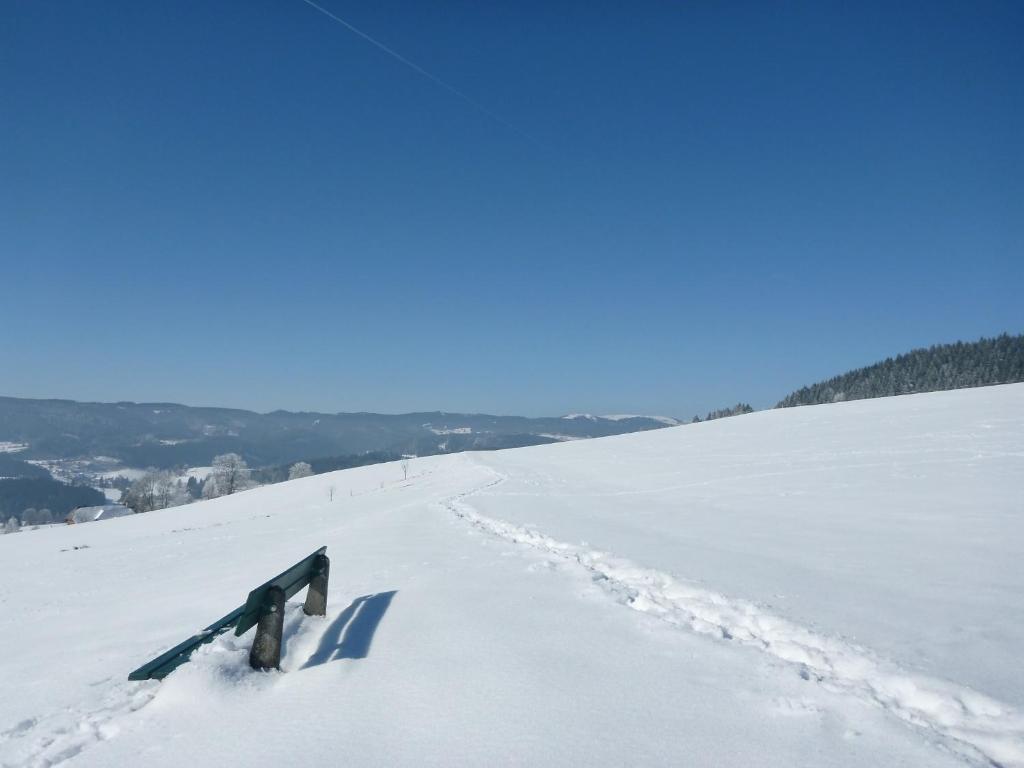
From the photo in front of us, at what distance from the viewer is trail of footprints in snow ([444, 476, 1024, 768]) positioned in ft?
11.6

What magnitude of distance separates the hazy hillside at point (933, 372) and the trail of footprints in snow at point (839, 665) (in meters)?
86.9

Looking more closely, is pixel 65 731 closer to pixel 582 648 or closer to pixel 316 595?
pixel 316 595

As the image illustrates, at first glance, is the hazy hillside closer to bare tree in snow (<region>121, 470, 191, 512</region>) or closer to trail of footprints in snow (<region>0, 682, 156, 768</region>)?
trail of footprints in snow (<region>0, 682, 156, 768</region>)

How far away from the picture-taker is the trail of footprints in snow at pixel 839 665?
354 cm

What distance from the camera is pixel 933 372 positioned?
87.4 m

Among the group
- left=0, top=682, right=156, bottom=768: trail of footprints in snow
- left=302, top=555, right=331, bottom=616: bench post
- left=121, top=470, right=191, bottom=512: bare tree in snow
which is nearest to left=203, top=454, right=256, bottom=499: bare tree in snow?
left=121, top=470, right=191, bottom=512: bare tree in snow

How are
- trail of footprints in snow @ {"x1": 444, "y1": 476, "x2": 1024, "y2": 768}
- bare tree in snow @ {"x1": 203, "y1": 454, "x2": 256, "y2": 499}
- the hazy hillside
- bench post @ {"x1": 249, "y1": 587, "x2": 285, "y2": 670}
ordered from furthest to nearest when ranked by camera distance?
1. bare tree in snow @ {"x1": 203, "y1": 454, "x2": 256, "y2": 499}
2. the hazy hillside
3. bench post @ {"x1": 249, "y1": 587, "x2": 285, "y2": 670}
4. trail of footprints in snow @ {"x1": 444, "y1": 476, "x2": 1024, "y2": 768}

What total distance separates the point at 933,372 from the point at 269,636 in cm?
10669

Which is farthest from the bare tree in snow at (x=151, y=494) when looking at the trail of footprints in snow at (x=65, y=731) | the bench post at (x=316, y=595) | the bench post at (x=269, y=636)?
the bench post at (x=269, y=636)

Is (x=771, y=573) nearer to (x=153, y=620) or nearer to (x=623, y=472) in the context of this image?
(x=153, y=620)

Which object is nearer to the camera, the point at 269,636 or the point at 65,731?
the point at 65,731

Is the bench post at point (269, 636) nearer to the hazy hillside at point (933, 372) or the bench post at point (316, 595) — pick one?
the bench post at point (316, 595)

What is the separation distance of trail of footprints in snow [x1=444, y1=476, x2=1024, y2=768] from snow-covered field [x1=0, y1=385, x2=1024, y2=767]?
0.03m

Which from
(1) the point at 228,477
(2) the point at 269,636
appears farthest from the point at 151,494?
(2) the point at 269,636
